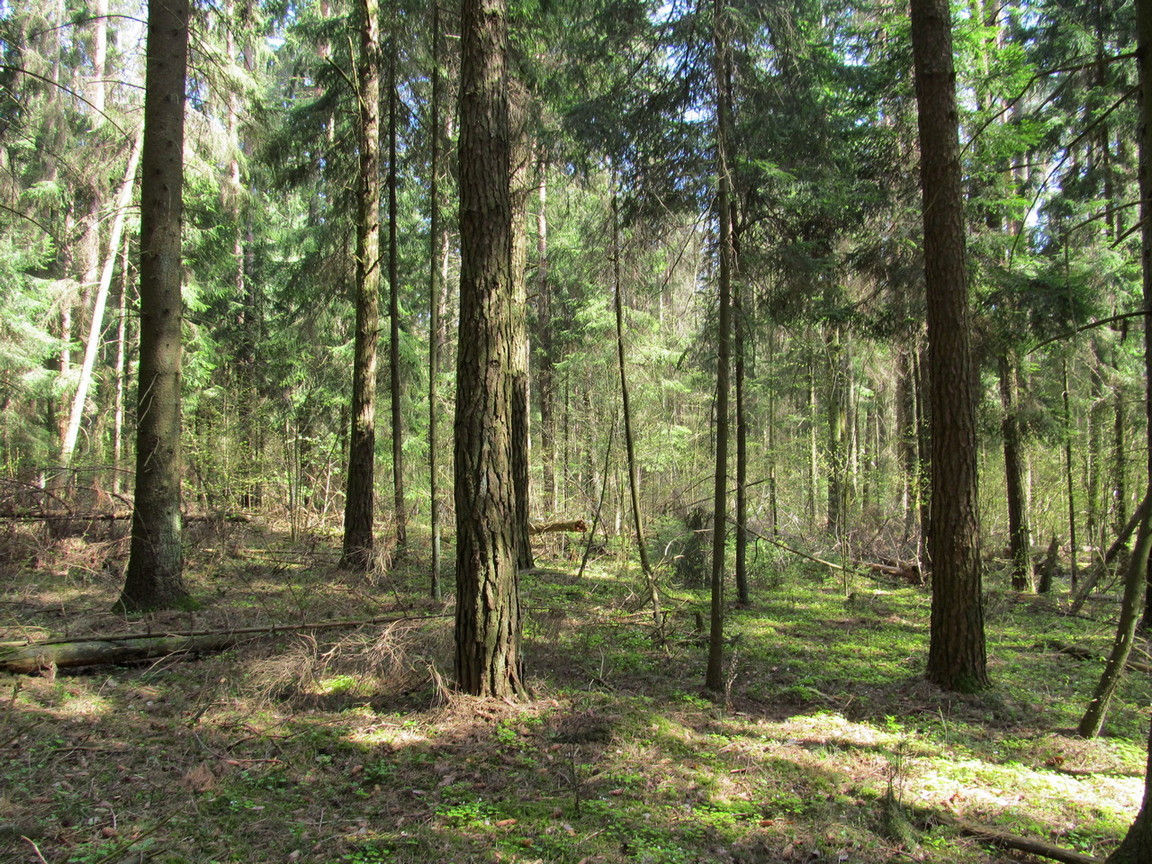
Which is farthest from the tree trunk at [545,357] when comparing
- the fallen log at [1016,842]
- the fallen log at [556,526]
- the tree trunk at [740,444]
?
the fallen log at [1016,842]

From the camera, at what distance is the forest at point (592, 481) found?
3924 millimetres

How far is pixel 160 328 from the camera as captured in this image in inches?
282

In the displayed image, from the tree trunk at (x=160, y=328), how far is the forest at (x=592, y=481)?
38 millimetres

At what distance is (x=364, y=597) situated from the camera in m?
8.21

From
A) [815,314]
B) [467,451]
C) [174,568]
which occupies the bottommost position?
[174,568]

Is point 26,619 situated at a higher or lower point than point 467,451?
lower

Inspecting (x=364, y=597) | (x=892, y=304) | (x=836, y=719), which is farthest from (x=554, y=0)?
(x=836, y=719)

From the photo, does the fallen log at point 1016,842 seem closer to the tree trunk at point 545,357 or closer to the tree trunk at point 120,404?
the tree trunk at point 120,404

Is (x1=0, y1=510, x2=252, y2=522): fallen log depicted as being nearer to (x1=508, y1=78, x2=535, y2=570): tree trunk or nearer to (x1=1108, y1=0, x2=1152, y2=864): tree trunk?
(x1=508, y1=78, x2=535, y2=570): tree trunk

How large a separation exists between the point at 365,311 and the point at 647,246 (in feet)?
16.1

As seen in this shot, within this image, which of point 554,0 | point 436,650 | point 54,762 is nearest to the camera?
point 54,762

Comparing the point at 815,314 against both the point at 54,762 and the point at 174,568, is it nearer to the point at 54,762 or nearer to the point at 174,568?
the point at 174,568

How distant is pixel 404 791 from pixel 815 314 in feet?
29.4

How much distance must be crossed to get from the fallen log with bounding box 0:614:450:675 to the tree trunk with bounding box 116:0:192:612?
1304 millimetres
